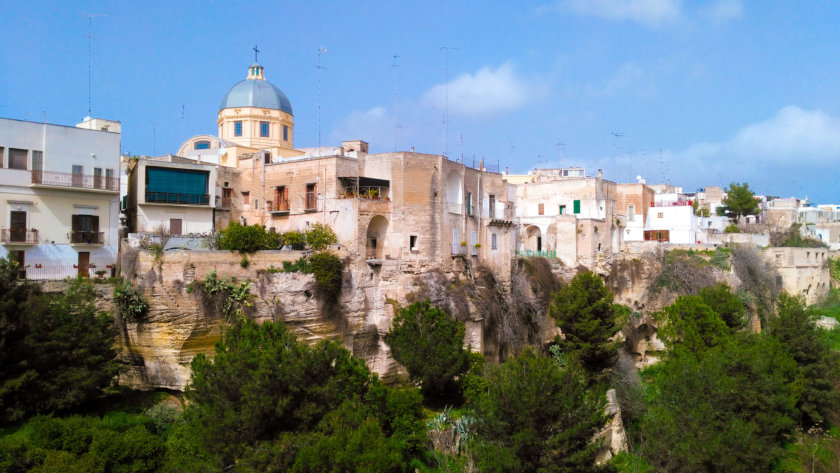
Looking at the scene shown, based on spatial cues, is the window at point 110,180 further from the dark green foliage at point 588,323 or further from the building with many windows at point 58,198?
the dark green foliage at point 588,323

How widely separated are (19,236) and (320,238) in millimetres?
9993

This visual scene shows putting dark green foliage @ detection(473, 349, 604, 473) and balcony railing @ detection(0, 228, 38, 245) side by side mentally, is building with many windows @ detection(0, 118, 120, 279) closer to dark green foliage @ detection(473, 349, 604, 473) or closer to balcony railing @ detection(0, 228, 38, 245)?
balcony railing @ detection(0, 228, 38, 245)

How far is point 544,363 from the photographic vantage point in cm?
1827

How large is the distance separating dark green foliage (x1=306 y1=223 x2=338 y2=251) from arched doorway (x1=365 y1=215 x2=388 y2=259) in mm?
1636

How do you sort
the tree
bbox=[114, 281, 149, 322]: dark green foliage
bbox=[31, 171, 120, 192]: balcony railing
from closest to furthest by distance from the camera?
bbox=[114, 281, 149, 322]: dark green foliage → bbox=[31, 171, 120, 192]: balcony railing → the tree

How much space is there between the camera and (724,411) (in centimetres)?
2175

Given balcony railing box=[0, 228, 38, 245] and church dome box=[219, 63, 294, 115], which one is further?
church dome box=[219, 63, 294, 115]

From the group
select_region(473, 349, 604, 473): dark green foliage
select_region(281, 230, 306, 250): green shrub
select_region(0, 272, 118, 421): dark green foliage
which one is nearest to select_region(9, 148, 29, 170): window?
select_region(0, 272, 118, 421): dark green foliage

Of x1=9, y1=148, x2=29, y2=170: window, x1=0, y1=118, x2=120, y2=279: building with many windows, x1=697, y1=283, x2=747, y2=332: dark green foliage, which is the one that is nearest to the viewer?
x1=0, y1=118, x2=120, y2=279: building with many windows

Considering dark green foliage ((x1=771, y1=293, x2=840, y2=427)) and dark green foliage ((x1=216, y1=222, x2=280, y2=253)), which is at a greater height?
dark green foliage ((x1=216, y1=222, x2=280, y2=253))

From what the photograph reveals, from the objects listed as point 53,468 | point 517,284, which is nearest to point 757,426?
point 517,284

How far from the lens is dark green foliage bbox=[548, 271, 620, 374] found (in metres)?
26.7

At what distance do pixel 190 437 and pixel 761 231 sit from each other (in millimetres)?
42459

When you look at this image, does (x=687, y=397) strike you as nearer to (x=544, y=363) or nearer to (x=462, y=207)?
(x=544, y=363)
